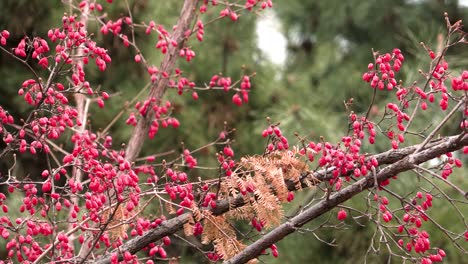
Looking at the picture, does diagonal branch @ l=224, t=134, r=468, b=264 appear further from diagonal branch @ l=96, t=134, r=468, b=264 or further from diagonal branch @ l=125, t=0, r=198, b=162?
diagonal branch @ l=125, t=0, r=198, b=162

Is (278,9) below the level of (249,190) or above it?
above

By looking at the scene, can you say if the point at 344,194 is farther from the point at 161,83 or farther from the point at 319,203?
the point at 161,83

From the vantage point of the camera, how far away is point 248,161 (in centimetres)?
345

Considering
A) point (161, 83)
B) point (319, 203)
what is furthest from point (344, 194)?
point (161, 83)

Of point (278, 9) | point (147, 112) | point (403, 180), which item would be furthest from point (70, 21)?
point (278, 9)

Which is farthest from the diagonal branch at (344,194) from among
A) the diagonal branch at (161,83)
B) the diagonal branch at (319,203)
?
the diagonal branch at (161,83)

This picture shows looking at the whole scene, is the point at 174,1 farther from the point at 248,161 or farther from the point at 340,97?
the point at 248,161

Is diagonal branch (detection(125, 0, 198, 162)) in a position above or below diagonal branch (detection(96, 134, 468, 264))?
above

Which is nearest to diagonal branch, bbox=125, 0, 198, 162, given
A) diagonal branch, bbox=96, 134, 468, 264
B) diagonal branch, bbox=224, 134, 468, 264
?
diagonal branch, bbox=96, 134, 468, 264

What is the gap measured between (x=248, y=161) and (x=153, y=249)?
58 cm

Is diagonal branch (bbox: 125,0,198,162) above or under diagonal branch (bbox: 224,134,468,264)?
above

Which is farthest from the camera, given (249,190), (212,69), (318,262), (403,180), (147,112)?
(212,69)

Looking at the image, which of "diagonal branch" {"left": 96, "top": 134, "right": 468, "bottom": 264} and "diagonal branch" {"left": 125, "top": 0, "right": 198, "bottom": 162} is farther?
"diagonal branch" {"left": 125, "top": 0, "right": 198, "bottom": 162}

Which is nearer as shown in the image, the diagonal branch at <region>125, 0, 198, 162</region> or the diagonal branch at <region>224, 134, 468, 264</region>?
the diagonal branch at <region>224, 134, 468, 264</region>
